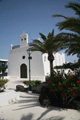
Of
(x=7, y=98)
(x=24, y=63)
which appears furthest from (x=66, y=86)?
(x=24, y=63)

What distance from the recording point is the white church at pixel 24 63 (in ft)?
56.3

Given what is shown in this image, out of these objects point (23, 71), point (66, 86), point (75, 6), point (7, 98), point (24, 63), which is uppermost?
point (75, 6)

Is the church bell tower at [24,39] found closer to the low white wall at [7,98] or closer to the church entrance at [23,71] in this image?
the church entrance at [23,71]

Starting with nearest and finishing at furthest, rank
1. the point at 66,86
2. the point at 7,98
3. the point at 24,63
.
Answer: the point at 66,86, the point at 7,98, the point at 24,63

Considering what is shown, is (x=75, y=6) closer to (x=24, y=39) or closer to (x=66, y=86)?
(x=66, y=86)

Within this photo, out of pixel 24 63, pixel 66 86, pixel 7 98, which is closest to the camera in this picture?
pixel 66 86

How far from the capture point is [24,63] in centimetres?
1919

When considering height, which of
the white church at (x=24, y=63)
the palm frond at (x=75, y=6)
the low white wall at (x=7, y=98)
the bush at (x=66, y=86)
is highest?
the palm frond at (x=75, y=6)

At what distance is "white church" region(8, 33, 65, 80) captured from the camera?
17.2m

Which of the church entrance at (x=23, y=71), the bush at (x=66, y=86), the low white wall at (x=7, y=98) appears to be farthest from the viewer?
the church entrance at (x=23, y=71)

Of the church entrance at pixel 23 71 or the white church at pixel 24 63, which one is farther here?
the church entrance at pixel 23 71

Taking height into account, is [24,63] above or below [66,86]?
above

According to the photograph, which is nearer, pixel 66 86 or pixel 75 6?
pixel 66 86

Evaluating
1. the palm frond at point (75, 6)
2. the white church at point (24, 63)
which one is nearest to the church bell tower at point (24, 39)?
the white church at point (24, 63)
